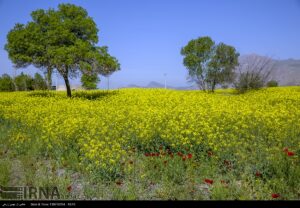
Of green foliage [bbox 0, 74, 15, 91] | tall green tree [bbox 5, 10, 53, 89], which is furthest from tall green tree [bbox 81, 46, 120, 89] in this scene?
green foliage [bbox 0, 74, 15, 91]

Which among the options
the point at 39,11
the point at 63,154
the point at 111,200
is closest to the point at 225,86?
the point at 39,11

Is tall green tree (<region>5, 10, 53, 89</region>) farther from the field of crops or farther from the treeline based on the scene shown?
the treeline

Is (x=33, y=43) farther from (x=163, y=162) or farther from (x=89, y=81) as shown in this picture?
(x=163, y=162)

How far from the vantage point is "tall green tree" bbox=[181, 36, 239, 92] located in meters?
31.3

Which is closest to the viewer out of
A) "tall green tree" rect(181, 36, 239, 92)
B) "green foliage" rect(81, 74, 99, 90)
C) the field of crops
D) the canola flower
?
the field of crops

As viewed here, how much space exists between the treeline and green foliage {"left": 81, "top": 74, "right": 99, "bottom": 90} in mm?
13993

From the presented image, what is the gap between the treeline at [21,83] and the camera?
1289 inches

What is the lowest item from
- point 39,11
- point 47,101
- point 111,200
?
point 111,200

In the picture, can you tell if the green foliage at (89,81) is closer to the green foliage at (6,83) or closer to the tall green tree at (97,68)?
the tall green tree at (97,68)

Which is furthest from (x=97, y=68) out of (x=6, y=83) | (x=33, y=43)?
(x=6, y=83)
